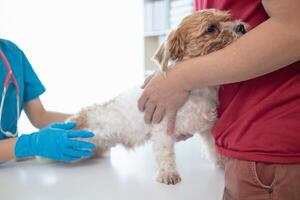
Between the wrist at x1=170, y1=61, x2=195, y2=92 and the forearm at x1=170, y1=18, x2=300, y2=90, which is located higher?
the forearm at x1=170, y1=18, x2=300, y2=90

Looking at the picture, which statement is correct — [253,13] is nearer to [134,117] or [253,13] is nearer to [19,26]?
[134,117]

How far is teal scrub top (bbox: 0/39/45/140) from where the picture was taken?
128 centimetres

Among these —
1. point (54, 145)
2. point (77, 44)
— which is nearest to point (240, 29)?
point (54, 145)

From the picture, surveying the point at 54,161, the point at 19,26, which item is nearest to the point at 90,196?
the point at 54,161

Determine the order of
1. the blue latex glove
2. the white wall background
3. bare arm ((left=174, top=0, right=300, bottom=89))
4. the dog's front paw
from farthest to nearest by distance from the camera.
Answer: the white wall background → the blue latex glove → the dog's front paw → bare arm ((left=174, top=0, right=300, bottom=89))

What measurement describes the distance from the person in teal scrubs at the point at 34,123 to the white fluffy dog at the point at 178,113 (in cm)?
10

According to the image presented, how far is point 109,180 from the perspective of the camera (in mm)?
905

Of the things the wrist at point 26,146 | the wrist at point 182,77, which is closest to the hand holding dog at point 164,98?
the wrist at point 182,77

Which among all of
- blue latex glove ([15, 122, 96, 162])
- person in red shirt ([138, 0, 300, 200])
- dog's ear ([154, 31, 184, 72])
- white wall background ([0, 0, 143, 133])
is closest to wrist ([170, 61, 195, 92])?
person in red shirt ([138, 0, 300, 200])

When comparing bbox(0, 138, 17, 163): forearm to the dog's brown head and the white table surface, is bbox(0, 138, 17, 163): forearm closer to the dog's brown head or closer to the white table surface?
the white table surface

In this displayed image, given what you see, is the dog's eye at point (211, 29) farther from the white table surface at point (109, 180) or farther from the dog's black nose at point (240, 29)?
the white table surface at point (109, 180)

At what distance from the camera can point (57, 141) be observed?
100 centimetres

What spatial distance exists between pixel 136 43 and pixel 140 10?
32 cm

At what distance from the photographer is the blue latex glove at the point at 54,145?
100 centimetres
